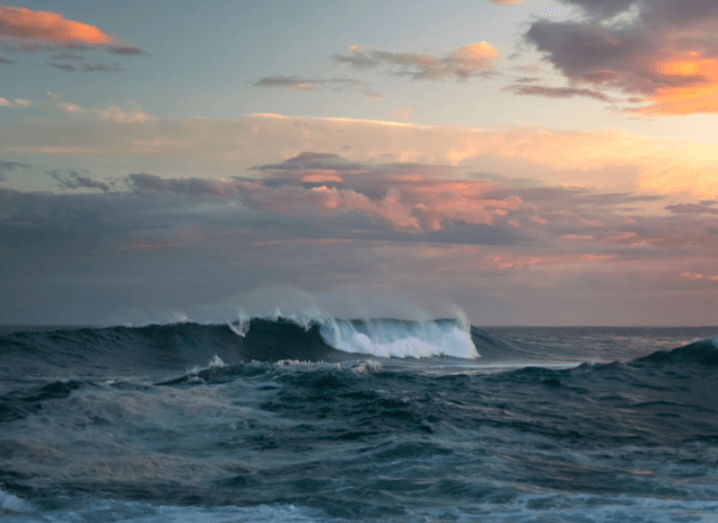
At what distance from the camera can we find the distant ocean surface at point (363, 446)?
19.9 feet

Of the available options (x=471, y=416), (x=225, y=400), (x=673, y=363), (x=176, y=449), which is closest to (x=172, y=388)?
(x=225, y=400)

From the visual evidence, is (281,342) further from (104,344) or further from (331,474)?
(331,474)

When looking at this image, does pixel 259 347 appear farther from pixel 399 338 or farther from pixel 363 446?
pixel 363 446

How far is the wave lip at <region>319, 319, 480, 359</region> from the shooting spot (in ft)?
98.6

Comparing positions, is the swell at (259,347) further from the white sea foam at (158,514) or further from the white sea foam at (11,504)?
the white sea foam at (158,514)

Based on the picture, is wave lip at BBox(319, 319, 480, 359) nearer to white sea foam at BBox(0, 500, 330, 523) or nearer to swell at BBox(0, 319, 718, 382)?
swell at BBox(0, 319, 718, 382)

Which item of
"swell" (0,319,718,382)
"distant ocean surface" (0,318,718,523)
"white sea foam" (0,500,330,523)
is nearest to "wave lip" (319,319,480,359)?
"swell" (0,319,718,382)

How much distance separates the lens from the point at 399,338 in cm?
3167

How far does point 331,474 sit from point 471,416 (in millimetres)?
4490

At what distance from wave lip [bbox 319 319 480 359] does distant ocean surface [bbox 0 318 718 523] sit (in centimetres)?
1212

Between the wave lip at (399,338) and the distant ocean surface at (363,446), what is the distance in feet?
39.8

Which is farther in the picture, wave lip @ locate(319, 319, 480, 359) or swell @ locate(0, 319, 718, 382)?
wave lip @ locate(319, 319, 480, 359)

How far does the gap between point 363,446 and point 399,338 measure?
23178 millimetres

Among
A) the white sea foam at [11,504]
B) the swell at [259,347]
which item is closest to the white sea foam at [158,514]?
the white sea foam at [11,504]
